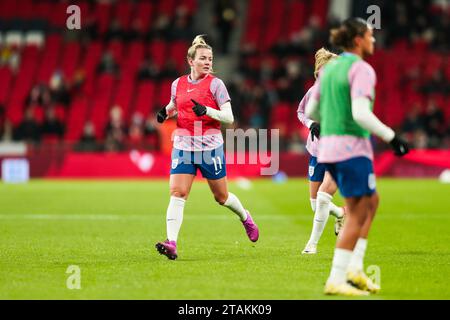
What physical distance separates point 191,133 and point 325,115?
304 centimetres

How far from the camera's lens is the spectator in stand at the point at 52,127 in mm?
30438

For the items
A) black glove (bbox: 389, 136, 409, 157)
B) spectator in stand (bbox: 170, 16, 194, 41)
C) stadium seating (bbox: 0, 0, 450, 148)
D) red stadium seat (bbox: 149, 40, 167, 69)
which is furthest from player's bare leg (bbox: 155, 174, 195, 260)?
spectator in stand (bbox: 170, 16, 194, 41)

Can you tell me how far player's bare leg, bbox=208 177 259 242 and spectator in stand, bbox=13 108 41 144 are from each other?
18.9 meters

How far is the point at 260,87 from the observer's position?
3262 cm

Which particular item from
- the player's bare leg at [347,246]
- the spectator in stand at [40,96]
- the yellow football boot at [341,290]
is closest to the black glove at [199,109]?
the player's bare leg at [347,246]

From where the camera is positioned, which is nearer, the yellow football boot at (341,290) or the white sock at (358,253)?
the yellow football boot at (341,290)

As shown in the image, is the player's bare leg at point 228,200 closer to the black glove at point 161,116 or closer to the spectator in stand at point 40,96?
the black glove at point 161,116

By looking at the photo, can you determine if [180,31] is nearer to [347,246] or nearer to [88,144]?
[88,144]

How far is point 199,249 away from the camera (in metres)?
12.0

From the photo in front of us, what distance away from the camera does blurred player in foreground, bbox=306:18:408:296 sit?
27.0ft

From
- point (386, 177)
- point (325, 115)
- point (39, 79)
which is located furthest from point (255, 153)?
point (325, 115)

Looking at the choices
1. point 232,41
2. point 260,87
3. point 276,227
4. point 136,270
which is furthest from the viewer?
point 232,41

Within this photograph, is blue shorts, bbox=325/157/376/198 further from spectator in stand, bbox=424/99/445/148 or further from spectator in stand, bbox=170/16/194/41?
spectator in stand, bbox=170/16/194/41
